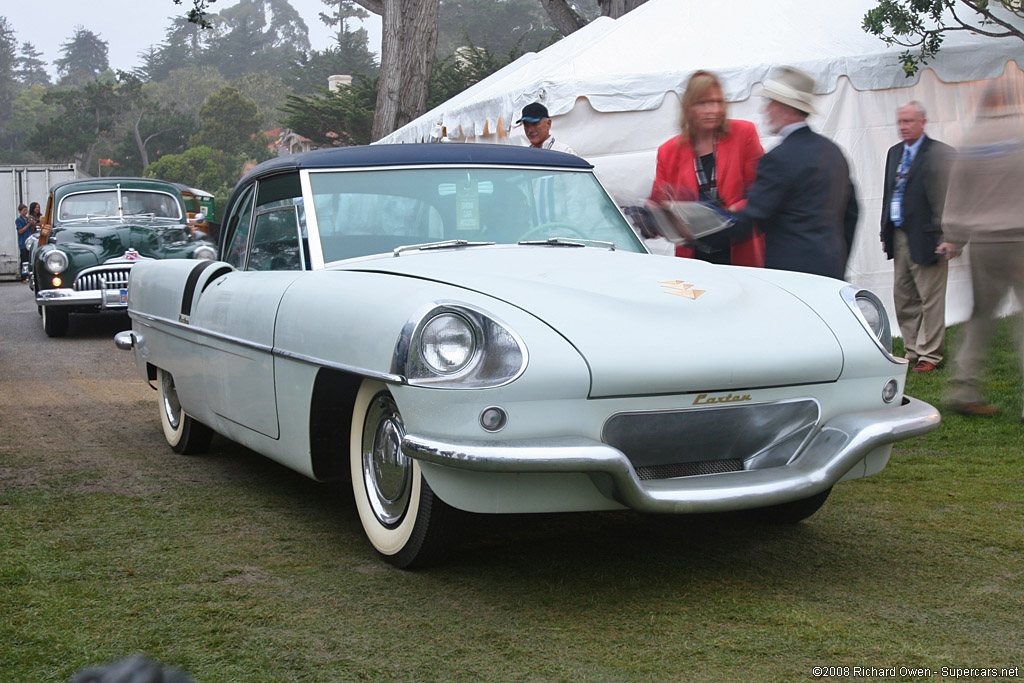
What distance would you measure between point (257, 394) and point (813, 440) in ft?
6.67

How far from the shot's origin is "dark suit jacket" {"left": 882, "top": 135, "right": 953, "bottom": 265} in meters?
7.22

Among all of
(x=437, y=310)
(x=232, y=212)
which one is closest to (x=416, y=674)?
(x=437, y=310)

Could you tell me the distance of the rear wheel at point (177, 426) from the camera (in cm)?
525

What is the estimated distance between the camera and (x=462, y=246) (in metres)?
4.07

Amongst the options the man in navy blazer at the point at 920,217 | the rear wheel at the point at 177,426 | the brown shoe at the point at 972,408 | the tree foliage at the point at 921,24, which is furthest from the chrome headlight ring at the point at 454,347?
the tree foliage at the point at 921,24

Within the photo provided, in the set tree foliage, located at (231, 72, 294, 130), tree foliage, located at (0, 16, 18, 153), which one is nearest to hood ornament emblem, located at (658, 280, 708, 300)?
tree foliage, located at (231, 72, 294, 130)

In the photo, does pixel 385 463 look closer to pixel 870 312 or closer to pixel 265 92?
pixel 870 312

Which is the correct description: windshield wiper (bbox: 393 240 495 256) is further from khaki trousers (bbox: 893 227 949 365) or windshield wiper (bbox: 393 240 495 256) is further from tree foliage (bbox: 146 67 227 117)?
tree foliage (bbox: 146 67 227 117)

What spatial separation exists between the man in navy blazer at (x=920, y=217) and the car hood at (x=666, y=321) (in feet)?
13.5

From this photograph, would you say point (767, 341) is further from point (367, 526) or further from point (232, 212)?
point (232, 212)

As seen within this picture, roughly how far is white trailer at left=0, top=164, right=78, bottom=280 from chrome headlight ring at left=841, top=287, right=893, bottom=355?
2367cm

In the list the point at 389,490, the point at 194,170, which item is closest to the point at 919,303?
the point at 389,490

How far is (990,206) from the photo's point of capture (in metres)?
5.21

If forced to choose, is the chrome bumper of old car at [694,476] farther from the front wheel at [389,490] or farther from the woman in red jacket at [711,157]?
the woman in red jacket at [711,157]
